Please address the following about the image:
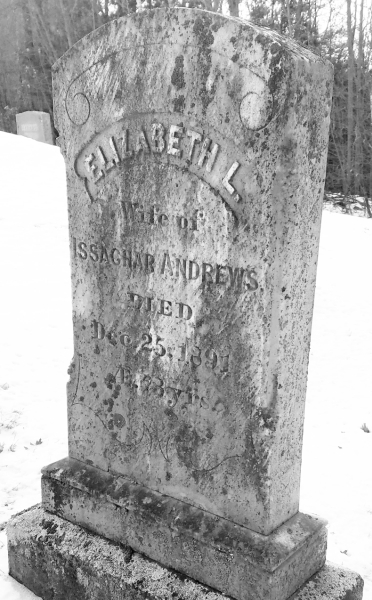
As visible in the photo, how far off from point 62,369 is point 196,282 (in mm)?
3792

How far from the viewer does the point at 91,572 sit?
2.84m

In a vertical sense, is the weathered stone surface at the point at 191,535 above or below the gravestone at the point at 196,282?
below

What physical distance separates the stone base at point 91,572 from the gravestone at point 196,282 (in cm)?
6

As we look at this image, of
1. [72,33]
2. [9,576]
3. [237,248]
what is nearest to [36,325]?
[9,576]

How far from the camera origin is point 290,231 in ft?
7.50

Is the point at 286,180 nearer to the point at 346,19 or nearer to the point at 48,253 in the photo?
the point at 48,253

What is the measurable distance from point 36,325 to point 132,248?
4.27m

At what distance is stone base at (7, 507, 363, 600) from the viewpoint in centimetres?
265

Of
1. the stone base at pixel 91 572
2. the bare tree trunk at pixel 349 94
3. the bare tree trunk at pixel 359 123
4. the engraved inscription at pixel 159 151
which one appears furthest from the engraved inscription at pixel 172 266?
the bare tree trunk at pixel 359 123

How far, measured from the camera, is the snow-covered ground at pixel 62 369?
14.0 ft

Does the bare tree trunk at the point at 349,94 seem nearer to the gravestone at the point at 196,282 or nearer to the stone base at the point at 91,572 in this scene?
the gravestone at the point at 196,282

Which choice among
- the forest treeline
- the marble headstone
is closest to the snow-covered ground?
the marble headstone

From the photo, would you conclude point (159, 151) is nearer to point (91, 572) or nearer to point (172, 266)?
point (172, 266)

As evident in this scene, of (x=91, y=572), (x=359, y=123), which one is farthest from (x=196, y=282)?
(x=359, y=123)
